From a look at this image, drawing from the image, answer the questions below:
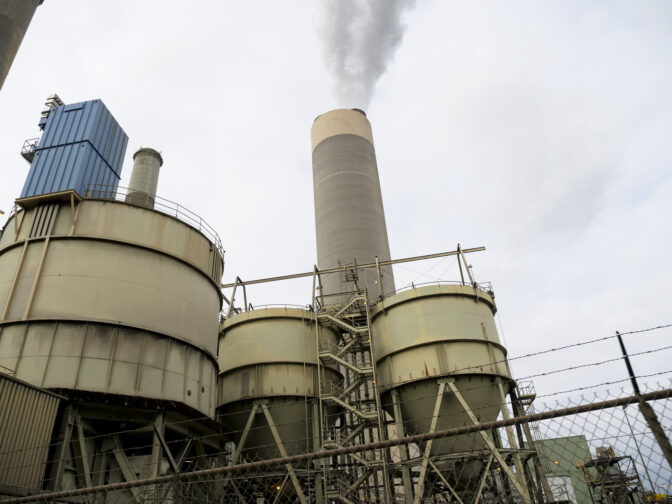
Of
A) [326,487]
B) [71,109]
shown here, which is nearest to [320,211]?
[71,109]

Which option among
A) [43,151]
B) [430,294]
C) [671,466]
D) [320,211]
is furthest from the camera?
[320,211]

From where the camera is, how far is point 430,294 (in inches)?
763

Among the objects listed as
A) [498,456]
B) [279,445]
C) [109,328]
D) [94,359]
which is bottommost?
[498,456]

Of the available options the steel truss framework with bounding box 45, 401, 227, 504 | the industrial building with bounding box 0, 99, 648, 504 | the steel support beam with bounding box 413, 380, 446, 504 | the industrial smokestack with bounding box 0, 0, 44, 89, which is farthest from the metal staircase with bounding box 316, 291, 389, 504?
the industrial smokestack with bounding box 0, 0, 44, 89

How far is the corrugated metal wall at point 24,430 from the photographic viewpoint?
1055 centimetres

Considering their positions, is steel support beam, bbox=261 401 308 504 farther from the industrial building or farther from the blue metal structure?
the blue metal structure

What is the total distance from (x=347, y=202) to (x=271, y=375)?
22835mm

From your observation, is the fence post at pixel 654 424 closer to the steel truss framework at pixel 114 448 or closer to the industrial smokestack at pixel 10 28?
the steel truss framework at pixel 114 448

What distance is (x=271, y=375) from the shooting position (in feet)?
63.8

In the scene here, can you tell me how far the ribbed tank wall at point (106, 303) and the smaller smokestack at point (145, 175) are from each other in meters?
5.69

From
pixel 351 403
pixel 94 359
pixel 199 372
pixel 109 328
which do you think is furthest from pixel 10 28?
pixel 351 403

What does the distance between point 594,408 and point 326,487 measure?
1434 centimetres

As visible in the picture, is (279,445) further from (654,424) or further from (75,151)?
(75,151)

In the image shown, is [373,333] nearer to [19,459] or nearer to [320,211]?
[19,459]
